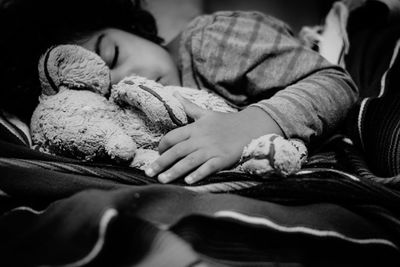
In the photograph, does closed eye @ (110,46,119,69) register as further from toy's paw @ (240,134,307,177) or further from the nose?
toy's paw @ (240,134,307,177)

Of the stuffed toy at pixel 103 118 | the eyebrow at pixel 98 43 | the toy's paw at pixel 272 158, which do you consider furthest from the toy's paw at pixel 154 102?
the eyebrow at pixel 98 43

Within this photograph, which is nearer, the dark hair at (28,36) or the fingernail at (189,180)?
the fingernail at (189,180)

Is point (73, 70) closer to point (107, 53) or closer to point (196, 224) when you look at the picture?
point (107, 53)

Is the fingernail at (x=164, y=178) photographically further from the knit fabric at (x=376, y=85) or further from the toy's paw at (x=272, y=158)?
the knit fabric at (x=376, y=85)

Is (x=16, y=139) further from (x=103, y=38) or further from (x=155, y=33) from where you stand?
(x=155, y=33)

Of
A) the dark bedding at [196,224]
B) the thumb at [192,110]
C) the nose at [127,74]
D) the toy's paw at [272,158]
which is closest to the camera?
the dark bedding at [196,224]

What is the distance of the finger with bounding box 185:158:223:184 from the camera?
1.62 ft

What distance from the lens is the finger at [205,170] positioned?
0.49 metres

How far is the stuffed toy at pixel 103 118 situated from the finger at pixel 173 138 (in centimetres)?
1

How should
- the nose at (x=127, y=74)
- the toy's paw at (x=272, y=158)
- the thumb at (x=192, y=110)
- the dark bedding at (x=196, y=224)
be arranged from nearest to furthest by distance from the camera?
the dark bedding at (x=196, y=224) → the toy's paw at (x=272, y=158) → the thumb at (x=192, y=110) → the nose at (x=127, y=74)

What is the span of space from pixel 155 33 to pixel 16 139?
2.08ft

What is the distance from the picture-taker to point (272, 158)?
1.47ft

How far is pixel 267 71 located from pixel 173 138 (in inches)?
12.0

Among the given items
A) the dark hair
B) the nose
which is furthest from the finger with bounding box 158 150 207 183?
the dark hair
